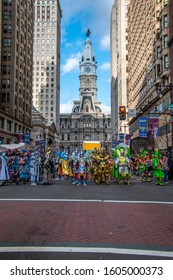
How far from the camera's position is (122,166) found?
1723cm

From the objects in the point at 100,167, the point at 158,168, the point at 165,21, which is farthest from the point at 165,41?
the point at 100,167

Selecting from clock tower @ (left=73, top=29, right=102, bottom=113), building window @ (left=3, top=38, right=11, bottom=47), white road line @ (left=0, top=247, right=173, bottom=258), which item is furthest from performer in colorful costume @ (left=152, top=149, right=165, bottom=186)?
clock tower @ (left=73, top=29, right=102, bottom=113)

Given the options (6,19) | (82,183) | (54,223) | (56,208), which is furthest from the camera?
(6,19)

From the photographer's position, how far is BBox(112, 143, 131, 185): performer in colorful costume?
17.2 metres

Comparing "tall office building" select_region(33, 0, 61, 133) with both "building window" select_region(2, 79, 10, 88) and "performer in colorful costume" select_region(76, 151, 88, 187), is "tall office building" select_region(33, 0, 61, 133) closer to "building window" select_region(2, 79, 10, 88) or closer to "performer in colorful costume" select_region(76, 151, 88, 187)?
"building window" select_region(2, 79, 10, 88)

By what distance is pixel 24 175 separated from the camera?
17.7 metres

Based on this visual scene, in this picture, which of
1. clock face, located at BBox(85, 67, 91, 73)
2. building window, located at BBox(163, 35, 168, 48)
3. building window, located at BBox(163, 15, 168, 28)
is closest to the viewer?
building window, located at BBox(163, 35, 168, 48)

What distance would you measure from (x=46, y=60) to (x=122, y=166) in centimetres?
11936

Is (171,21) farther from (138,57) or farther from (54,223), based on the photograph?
(54,223)

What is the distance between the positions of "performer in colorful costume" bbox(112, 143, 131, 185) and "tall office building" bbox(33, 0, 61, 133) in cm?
11204

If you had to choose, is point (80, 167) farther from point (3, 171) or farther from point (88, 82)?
point (88, 82)

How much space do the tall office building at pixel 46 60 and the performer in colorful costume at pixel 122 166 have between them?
112 meters

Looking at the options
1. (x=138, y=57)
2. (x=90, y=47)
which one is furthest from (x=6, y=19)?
(x=90, y=47)
